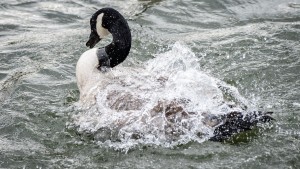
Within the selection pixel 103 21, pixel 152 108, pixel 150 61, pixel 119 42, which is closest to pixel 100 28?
pixel 103 21

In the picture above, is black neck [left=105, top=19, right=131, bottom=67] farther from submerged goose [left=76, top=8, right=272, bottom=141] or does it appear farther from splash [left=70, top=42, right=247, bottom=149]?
splash [left=70, top=42, right=247, bottom=149]

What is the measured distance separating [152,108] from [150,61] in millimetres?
2384

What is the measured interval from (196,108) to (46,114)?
83.6 inches

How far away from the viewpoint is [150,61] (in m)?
8.17

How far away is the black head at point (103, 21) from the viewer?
6.89 metres

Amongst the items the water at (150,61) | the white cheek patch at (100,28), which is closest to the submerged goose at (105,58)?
the white cheek patch at (100,28)

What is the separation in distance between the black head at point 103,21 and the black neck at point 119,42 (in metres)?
0.07

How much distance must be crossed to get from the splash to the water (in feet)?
0.42

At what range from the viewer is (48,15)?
10.6 metres

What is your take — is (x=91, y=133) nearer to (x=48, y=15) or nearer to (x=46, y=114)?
(x=46, y=114)

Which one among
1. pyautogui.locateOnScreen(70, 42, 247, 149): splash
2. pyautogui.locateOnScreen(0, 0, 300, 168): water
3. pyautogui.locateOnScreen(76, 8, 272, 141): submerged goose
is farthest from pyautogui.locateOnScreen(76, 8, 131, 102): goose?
pyautogui.locateOnScreen(0, 0, 300, 168): water

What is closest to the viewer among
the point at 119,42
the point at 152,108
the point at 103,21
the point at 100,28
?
the point at 152,108

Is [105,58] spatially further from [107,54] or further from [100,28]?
[100,28]

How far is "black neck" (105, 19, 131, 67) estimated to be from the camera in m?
6.83
